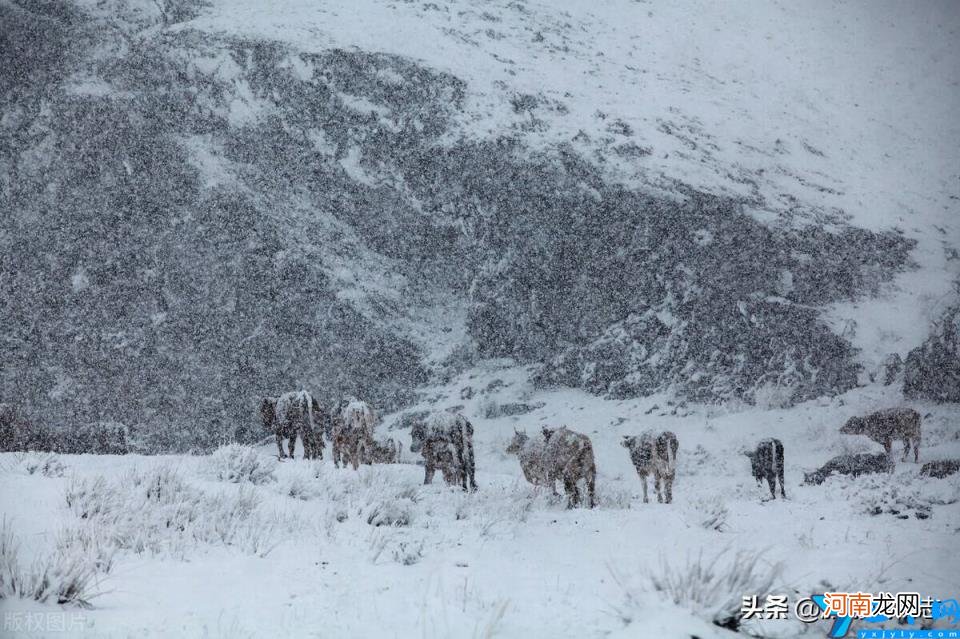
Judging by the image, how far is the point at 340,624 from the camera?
3770 mm

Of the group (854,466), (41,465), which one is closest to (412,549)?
(41,465)

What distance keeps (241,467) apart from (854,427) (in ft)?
63.0

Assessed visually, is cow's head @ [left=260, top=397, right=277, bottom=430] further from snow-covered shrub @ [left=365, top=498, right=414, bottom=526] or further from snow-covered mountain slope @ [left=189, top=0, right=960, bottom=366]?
snow-covered mountain slope @ [left=189, top=0, right=960, bottom=366]

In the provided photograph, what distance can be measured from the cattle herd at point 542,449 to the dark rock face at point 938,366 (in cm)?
606

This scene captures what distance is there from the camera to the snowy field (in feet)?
12.6

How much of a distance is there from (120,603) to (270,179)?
46.3 meters

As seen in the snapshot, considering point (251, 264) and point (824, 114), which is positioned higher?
point (824, 114)

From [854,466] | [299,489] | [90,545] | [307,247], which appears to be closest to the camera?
[90,545]

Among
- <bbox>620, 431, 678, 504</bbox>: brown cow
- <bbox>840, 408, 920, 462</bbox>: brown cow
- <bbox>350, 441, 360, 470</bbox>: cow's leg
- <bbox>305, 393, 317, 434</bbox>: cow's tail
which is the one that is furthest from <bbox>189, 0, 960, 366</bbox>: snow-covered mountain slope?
<bbox>350, 441, 360, 470</bbox>: cow's leg

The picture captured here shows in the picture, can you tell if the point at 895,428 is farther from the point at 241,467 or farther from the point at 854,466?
the point at 241,467

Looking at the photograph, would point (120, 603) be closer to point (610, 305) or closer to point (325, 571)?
point (325, 571)

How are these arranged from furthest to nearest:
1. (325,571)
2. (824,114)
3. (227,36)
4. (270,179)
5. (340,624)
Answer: (824,114), (227,36), (270,179), (325,571), (340,624)

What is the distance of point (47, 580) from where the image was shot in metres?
3.82

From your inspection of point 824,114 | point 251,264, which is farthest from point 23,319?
point 824,114
